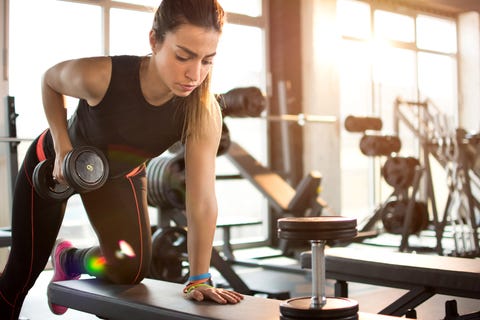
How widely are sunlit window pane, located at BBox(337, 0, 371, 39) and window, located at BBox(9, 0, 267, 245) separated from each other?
141 cm

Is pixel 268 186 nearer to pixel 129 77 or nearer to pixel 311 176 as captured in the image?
pixel 311 176

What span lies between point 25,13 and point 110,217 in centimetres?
310

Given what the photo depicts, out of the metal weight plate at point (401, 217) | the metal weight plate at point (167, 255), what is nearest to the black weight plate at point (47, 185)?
the metal weight plate at point (167, 255)

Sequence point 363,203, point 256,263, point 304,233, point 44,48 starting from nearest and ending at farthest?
point 304,233, point 256,263, point 44,48, point 363,203

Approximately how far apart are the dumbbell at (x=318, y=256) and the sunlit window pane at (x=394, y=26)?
6.42 meters

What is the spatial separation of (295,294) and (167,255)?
0.77 m

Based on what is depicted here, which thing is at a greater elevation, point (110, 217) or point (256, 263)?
point (110, 217)

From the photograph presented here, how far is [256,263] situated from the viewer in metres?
4.46

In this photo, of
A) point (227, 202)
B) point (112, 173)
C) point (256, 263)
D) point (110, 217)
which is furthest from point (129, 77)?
point (227, 202)

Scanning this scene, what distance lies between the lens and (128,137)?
6.31ft

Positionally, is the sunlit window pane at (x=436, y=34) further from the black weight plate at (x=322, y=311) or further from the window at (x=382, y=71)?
the black weight plate at (x=322, y=311)

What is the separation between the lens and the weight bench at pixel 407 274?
221cm

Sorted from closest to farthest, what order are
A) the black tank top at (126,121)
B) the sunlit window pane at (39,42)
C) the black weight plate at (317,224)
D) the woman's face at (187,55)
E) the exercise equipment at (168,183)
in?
the black weight plate at (317,224) < the woman's face at (187,55) < the black tank top at (126,121) < the exercise equipment at (168,183) < the sunlit window pane at (39,42)

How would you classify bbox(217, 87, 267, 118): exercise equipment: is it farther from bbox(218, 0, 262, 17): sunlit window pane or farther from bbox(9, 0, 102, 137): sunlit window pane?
bbox(218, 0, 262, 17): sunlit window pane
